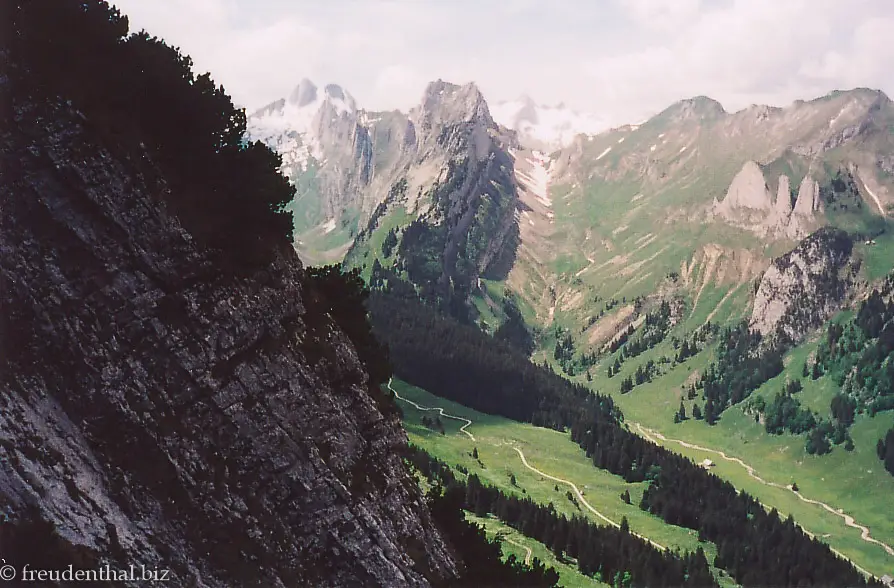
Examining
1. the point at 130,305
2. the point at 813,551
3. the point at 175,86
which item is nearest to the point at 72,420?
the point at 130,305

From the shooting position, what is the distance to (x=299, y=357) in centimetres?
3775

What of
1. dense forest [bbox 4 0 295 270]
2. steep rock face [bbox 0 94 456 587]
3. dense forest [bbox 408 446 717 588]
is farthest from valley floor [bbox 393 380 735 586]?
dense forest [bbox 4 0 295 270]

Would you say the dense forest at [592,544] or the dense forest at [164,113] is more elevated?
the dense forest at [164,113]

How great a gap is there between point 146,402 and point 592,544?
8726 centimetres

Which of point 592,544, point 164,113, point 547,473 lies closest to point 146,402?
point 164,113

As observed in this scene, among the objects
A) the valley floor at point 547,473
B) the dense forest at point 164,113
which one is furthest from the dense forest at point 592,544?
the dense forest at point 164,113

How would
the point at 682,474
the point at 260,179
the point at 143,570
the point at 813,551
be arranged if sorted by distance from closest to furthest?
the point at 143,570 → the point at 260,179 → the point at 813,551 → the point at 682,474

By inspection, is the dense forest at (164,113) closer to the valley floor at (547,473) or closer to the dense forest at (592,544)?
the dense forest at (592,544)

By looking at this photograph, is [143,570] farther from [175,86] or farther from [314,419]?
[175,86]

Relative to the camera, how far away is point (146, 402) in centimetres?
3030

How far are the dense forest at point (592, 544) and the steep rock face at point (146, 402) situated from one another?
67.1m

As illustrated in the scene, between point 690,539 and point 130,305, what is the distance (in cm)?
13005

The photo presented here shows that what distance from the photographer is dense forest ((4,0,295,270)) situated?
101 ft

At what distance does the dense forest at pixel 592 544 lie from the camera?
98.9m
